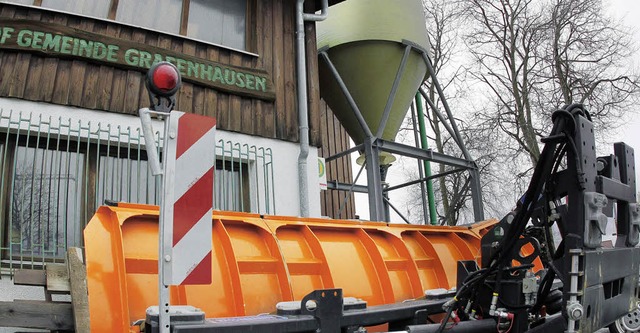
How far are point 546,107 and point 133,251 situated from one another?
802 inches

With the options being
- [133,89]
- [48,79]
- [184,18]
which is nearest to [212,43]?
[184,18]

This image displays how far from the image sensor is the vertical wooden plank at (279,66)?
714 centimetres

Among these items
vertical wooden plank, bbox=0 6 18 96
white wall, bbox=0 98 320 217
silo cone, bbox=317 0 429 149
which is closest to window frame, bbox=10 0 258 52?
vertical wooden plank, bbox=0 6 18 96

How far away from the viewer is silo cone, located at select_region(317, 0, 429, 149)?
29.7 feet

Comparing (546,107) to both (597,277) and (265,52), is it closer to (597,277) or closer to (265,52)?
(265,52)

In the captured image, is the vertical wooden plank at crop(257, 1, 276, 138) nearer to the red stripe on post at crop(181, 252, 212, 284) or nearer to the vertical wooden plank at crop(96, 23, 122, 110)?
the vertical wooden plank at crop(96, 23, 122, 110)

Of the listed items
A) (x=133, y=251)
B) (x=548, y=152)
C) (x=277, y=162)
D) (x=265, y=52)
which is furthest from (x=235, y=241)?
(x=265, y=52)

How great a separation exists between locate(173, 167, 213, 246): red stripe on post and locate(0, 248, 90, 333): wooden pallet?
674mm

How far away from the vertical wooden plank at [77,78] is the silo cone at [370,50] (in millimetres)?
4364

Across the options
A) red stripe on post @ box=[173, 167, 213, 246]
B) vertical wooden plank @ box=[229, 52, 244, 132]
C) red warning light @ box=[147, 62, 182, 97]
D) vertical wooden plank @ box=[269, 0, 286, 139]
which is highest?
vertical wooden plank @ box=[269, 0, 286, 139]

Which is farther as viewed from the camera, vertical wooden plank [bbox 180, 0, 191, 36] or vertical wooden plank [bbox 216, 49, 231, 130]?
vertical wooden plank [bbox 180, 0, 191, 36]

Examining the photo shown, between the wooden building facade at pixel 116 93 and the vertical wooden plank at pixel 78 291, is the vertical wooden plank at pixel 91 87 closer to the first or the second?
the wooden building facade at pixel 116 93

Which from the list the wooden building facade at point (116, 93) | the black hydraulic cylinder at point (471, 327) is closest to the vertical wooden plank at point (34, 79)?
the wooden building facade at point (116, 93)

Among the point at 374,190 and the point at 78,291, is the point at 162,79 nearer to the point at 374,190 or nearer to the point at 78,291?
the point at 78,291
